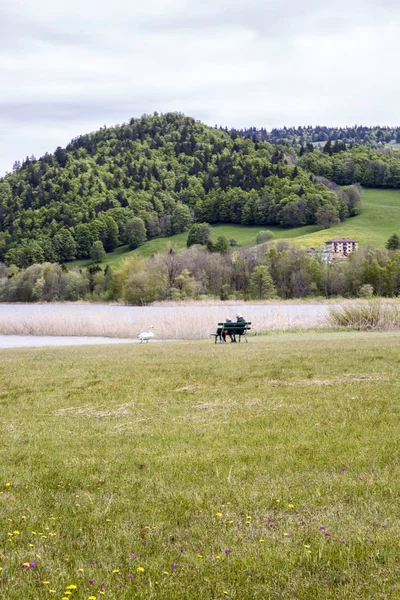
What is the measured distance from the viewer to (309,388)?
44.8 ft

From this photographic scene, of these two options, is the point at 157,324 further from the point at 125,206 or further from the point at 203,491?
the point at 125,206

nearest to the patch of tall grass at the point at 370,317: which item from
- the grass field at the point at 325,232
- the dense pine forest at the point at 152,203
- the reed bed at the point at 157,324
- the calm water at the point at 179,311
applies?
the reed bed at the point at 157,324

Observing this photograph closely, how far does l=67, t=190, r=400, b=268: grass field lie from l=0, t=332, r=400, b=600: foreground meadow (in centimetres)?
12543

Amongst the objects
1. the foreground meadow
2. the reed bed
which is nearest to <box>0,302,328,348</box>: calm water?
the reed bed

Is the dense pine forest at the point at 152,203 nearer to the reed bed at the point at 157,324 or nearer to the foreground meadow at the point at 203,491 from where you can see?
the reed bed at the point at 157,324

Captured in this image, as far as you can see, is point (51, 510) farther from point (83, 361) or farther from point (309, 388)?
point (83, 361)

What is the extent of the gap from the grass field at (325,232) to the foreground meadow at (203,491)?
125433mm

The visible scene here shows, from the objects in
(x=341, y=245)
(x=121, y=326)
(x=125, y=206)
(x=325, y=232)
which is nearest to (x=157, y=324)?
(x=121, y=326)

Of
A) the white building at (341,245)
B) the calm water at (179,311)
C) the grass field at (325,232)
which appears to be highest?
the grass field at (325,232)

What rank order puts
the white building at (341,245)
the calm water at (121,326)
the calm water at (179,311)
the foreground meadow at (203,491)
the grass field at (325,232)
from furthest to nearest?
the grass field at (325,232) → the white building at (341,245) → the calm water at (179,311) → the calm water at (121,326) → the foreground meadow at (203,491)

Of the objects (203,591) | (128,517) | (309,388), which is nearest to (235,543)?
(203,591)

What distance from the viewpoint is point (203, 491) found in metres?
A: 7.15

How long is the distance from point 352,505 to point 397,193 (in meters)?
185

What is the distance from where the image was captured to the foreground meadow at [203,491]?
5.11 meters
